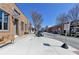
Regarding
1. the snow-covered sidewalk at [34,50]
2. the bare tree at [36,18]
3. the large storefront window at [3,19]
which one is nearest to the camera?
the snow-covered sidewalk at [34,50]

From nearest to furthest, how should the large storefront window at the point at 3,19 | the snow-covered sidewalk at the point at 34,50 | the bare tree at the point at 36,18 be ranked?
the snow-covered sidewalk at the point at 34,50 → the large storefront window at the point at 3,19 → the bare tree at the point at 36,18

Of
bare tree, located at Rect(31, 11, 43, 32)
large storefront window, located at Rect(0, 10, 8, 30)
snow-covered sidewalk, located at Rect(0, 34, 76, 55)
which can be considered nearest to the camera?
snow-covered sidewalk, located at Rect(0, 34, 76, 55)

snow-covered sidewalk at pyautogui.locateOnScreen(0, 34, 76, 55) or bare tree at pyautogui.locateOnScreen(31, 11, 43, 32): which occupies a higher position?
bare tree at pyautogui.locateOnScreen(31, 11, 43, 32)

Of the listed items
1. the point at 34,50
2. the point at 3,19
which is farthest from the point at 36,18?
the point at 34,50

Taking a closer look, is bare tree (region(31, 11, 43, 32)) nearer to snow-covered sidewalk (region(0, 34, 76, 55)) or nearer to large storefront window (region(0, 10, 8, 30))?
large storefront window (region(0, 10, 8, 30))

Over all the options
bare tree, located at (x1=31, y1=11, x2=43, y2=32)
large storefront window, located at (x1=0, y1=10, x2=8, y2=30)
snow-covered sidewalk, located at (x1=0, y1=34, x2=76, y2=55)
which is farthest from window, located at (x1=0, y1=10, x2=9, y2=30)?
bare tree, located at (x1=31, y1=11, x2=43, y2=32)

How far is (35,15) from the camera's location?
53250 mm

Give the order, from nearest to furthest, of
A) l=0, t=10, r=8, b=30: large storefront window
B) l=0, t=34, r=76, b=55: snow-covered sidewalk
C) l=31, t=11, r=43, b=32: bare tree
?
1. l=0, t=34, r=76, b=55: snow-covered sidewalk
2. l=0, t=10, r=8, b=30: large storefront window
3. l=31, t=11, r=43, b=32: bare tree

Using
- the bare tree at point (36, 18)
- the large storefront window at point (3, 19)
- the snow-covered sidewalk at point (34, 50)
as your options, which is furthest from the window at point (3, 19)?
the bare tree at point (36, 18)

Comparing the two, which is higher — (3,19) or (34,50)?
(3,19)

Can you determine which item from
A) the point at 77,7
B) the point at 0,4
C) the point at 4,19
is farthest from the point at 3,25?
the point at 77,7

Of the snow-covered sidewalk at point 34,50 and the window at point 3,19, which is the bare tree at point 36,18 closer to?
the window at point 3,19

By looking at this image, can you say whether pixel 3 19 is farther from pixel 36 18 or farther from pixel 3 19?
pixel 36 18
